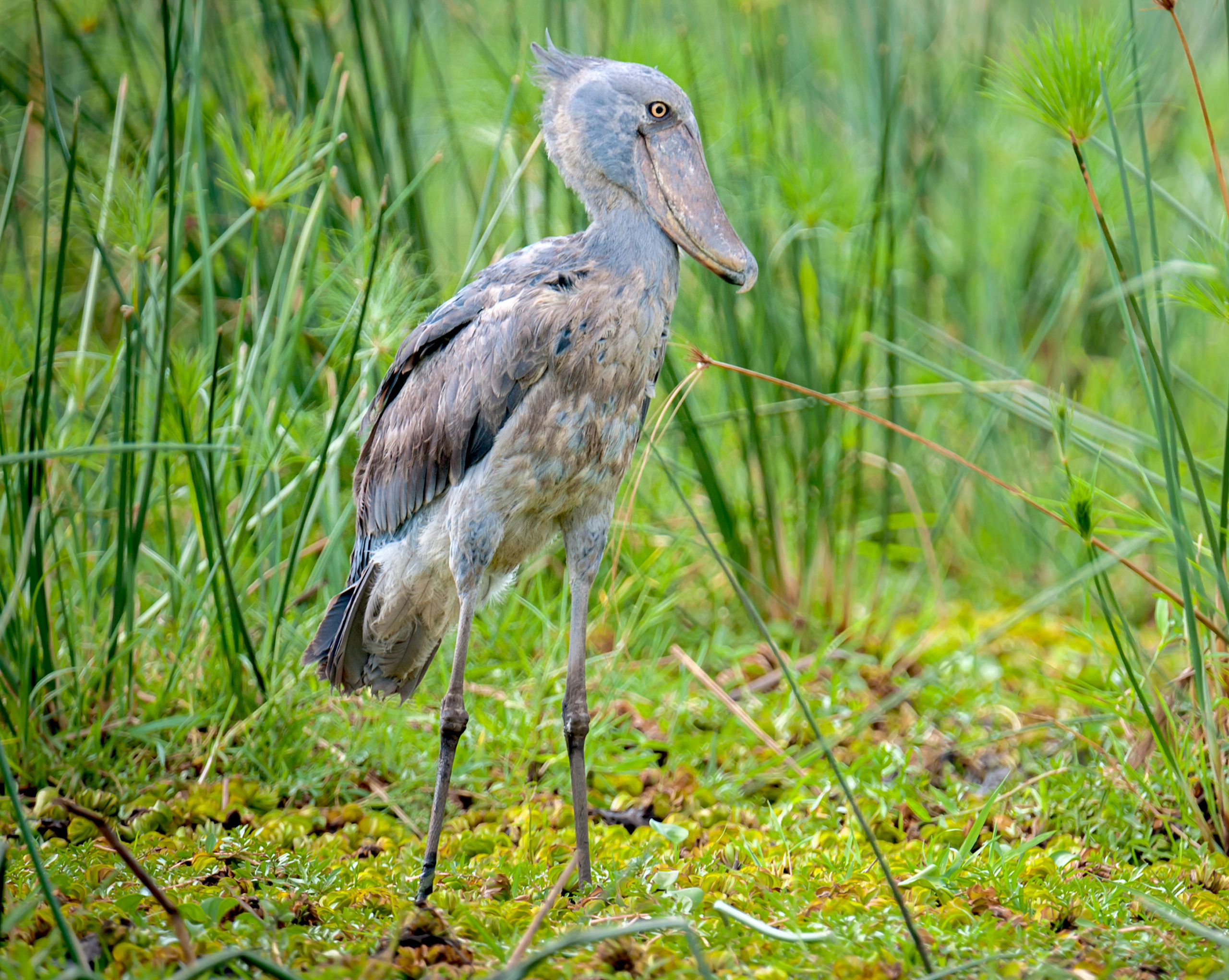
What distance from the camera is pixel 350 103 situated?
353cm

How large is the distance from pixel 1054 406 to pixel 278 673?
2093mm

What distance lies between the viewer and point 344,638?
279cm

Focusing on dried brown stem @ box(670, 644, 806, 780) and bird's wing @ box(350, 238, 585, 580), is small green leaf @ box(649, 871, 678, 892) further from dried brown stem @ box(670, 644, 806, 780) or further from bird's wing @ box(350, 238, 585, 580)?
bird's wing @ box(350, 238, 585, 580)

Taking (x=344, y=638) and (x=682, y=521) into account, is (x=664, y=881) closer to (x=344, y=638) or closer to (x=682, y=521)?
(x=344, y=638)

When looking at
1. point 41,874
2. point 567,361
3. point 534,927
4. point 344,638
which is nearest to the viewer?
point 41,874

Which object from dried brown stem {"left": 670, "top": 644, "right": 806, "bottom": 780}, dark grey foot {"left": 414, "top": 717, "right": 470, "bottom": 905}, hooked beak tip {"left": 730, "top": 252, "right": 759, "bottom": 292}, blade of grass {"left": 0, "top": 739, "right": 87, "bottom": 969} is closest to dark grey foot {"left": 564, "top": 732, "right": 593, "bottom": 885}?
dark grey foot {"left": 414, "top": 717, "right": 470, "bottom": 905}

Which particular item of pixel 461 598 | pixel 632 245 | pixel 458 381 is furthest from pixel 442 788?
pixel 632 245

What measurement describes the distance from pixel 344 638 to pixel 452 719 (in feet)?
1.48

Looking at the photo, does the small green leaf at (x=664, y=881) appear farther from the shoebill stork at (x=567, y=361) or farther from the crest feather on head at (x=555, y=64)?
the crest feather on head at (x=555, y=64)

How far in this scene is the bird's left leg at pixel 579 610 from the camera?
255 centimetres

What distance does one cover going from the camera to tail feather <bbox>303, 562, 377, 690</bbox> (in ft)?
9.16

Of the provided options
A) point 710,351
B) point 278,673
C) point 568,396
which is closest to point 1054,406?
point 568,396

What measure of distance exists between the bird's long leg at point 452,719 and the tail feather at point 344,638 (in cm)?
39

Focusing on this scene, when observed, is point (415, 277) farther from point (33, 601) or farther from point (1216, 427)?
point (1216, 427)
